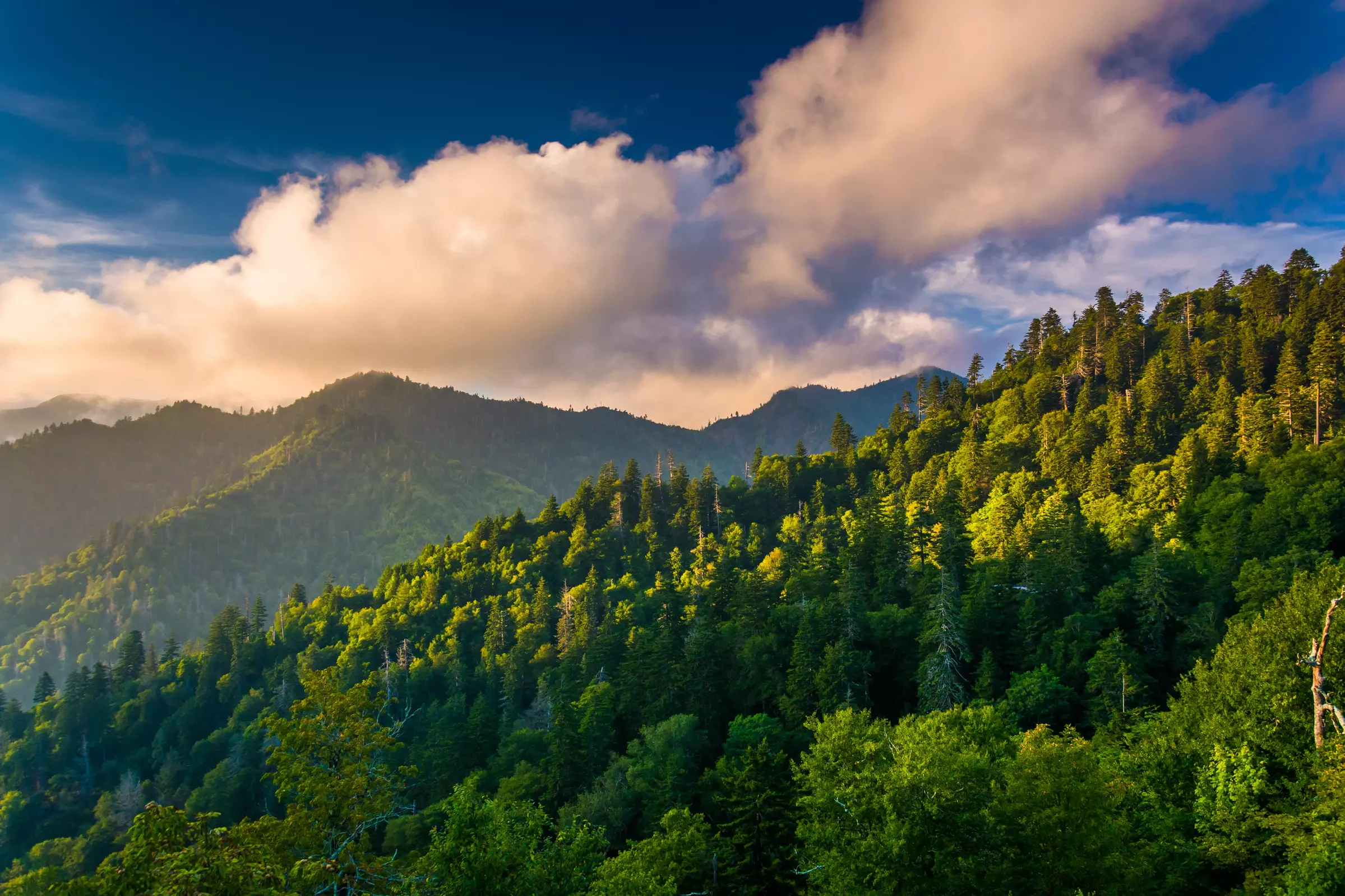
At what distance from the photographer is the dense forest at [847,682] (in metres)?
28.5

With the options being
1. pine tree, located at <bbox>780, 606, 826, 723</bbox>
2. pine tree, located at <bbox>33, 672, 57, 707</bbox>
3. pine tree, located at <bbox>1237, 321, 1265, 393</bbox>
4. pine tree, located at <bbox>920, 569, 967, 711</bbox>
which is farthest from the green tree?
pine tree, located at <bbox>33, 672, 57, 707</bbox>

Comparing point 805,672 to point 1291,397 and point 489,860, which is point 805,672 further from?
point 1291,397

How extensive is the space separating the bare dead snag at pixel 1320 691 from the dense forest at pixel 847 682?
0.21 meters

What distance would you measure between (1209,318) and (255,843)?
16319 centimetres

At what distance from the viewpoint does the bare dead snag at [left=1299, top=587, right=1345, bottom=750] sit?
33156mm

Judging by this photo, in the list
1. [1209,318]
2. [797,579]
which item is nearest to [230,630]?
[797,579]

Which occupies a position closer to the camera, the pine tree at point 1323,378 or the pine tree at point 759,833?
the pine tree at point 759,833

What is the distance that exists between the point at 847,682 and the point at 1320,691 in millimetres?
35913

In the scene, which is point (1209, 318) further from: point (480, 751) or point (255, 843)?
point (255, 843)

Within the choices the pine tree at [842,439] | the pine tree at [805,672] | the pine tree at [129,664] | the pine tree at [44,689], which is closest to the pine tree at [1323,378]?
the pine tree at [805,672]

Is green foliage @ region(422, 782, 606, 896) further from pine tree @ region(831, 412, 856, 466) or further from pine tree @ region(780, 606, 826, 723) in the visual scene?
pine tree @ region(831, 412, 856, 466)

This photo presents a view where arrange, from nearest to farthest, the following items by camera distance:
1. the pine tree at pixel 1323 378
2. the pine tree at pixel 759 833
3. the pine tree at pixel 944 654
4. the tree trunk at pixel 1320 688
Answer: the tree trunk at pixel 1320 688, the pine tree at pixel 759 833, the pine tree at pixel 944 654, the pine tree at pixel 1323 378

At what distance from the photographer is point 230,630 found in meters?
149

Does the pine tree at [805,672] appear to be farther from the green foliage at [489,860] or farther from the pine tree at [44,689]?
the pine tree at [44,689]
